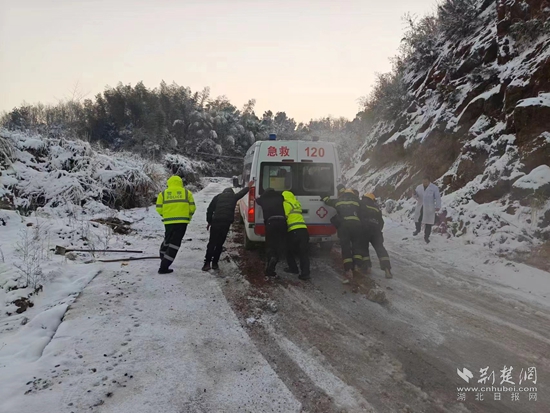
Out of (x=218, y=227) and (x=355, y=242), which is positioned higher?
(x=218, y=227)

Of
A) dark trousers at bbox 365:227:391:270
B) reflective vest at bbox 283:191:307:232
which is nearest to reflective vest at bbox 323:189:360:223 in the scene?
dark trousers at bbox 365:227:391:270

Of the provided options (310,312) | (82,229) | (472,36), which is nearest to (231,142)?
(472,36)

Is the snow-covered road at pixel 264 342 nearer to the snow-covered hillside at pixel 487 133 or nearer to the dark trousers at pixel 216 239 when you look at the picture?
the dark trousers at pixel 216 239

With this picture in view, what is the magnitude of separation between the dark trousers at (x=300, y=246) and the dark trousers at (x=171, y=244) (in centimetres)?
200

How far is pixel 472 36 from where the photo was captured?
13.2 metres

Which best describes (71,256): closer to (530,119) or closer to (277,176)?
(277,176)

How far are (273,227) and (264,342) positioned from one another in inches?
107

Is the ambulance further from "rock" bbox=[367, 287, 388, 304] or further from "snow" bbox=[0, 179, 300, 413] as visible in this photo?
"snow" bbox=[0, 179, 300, 413]

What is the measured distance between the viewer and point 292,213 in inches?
243

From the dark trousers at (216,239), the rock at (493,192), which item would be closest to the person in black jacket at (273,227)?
the dark trousers at (216,239)

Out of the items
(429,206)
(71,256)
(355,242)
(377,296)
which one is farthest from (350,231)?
(71,256)

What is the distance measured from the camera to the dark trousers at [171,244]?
19.4 ft

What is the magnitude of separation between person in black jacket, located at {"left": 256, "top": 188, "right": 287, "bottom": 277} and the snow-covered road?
402 mm

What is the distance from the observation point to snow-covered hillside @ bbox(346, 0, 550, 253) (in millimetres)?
7566
